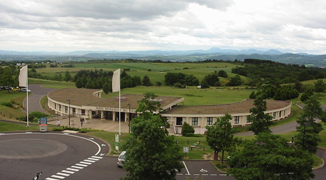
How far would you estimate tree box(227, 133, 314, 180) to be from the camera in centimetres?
1736

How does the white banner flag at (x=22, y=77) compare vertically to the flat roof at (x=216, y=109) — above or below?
above

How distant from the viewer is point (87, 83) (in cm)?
9581

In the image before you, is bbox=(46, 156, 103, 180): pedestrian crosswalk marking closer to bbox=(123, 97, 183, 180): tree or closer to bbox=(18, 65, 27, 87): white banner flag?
bbox=(123, 97, 183, 180): tree

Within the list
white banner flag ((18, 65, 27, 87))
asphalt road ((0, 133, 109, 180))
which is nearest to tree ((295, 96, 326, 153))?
asphalt road ((0, 133, 109, 180))

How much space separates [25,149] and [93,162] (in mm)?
8699

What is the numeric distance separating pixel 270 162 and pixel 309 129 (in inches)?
537

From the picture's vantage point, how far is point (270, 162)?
56.6 ft

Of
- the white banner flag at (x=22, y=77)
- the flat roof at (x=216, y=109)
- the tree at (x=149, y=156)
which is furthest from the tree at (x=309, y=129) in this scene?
the white banner flag at (x=22, y=77)

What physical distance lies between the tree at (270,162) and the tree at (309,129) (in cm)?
958

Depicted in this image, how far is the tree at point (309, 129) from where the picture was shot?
27.9 meters

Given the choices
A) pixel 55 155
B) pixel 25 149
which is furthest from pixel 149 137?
pixel 25 149

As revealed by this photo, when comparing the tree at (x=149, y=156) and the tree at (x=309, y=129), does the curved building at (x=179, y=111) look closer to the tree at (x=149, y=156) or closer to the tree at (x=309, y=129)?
the tree at (x=309, y=129)

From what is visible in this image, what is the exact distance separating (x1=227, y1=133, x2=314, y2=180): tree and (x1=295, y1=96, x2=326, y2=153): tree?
9582 millimetres

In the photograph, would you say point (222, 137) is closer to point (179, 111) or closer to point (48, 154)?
point (48, 154)
